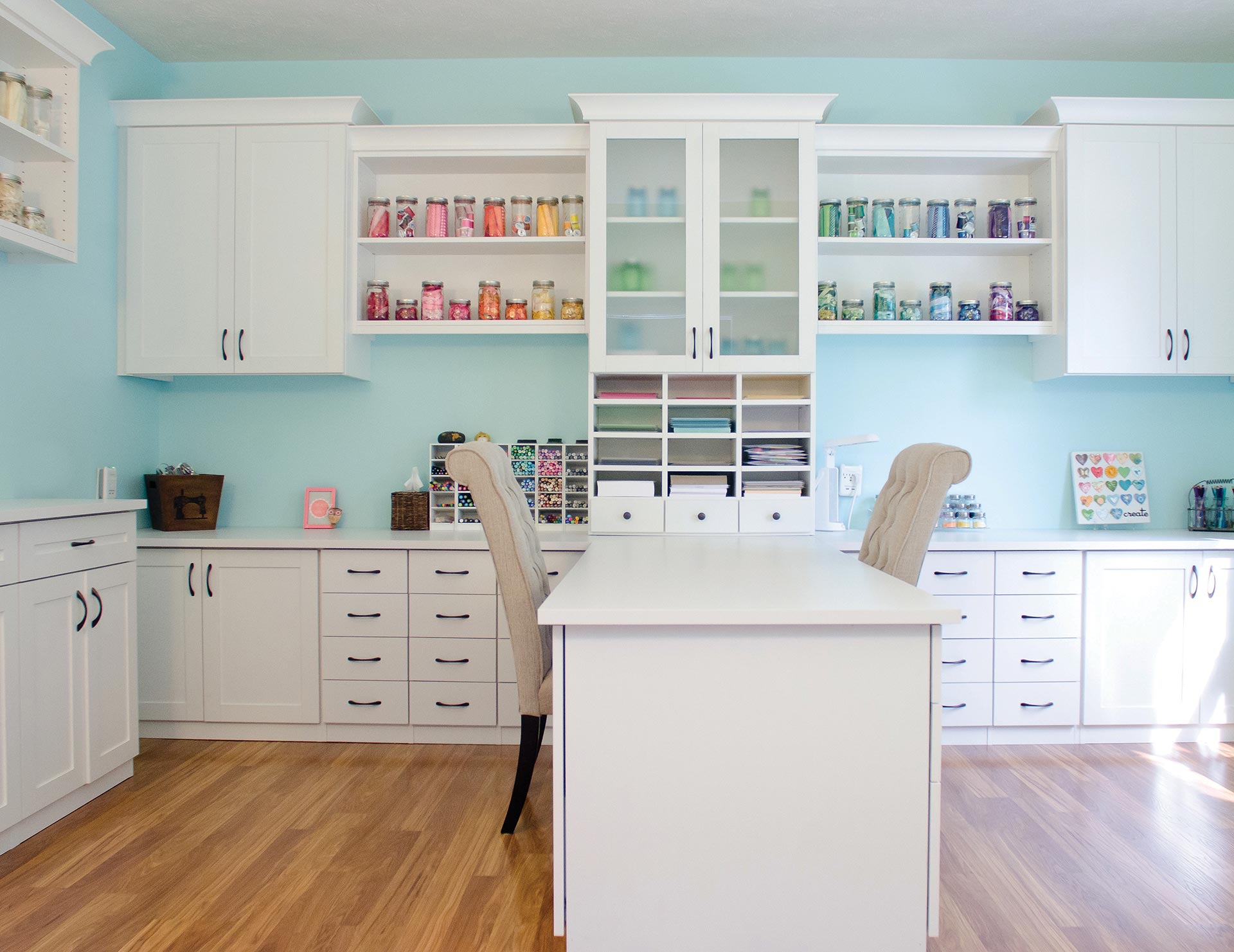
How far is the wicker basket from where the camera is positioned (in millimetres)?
3244

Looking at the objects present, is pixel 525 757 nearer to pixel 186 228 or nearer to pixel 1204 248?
pixel 186 228

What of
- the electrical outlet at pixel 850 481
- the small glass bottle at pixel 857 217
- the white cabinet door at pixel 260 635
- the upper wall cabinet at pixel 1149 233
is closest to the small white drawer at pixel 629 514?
the electrical outlet at pixel 850 481

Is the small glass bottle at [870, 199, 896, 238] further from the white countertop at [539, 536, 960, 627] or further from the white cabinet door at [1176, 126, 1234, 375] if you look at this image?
the white countertop at [539, 536, 960, 627]

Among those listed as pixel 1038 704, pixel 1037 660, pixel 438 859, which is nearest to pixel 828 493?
pixel 1037 660

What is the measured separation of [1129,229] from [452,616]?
2875 millimetres

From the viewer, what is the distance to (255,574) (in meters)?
2.95

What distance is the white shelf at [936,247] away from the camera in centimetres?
311

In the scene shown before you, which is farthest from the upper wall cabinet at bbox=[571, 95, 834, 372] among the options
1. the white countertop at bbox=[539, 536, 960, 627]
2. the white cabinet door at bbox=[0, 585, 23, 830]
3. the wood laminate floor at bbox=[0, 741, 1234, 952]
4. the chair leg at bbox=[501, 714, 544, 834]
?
the white cabinet door at bbox=[0, 585, 23, 830]

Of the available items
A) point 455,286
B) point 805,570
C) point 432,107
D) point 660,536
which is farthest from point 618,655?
point 432,107

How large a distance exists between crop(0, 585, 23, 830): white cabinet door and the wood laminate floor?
134 mm

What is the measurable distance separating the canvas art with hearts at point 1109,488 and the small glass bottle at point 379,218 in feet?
9.64

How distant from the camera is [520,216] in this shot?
319 centimetres

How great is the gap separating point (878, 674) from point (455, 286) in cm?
253

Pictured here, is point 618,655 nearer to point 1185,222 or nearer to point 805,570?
point 805,570
